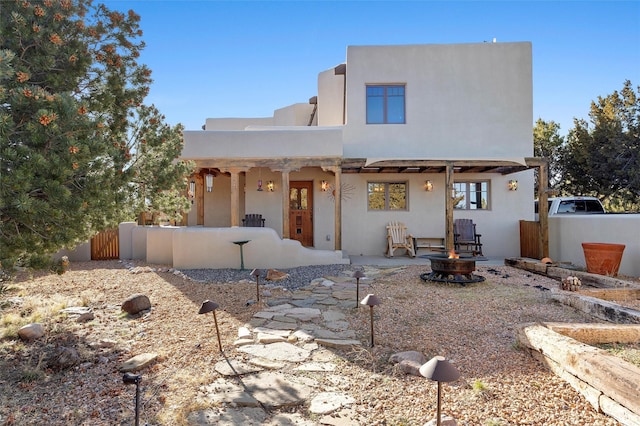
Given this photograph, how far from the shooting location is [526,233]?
11.0 meters

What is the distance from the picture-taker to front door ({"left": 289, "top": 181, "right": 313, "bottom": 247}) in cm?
1196

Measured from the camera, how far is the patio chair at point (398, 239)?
1108 cm

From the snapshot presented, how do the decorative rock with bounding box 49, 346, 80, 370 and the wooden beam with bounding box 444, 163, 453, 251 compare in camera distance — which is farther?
the wooden beam with bounding box 444, 163, 453, 251

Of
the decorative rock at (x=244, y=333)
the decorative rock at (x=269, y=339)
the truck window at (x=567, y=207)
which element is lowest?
the decorative rock at (x=269, y=339)

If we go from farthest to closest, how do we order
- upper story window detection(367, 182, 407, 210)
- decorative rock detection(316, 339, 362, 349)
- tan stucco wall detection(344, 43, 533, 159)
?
upper story window detection(367, 182, 407, 210) → tan stucco wall detection(344, 43, 533, 159) → decorative rock detection(316, 339, 362, 349)

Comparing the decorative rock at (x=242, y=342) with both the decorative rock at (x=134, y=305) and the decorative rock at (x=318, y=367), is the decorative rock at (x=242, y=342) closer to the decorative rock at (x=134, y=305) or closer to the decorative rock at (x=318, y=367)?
the decorative rock at (x=318, y=367)

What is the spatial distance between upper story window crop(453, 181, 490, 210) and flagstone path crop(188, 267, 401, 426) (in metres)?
7.28

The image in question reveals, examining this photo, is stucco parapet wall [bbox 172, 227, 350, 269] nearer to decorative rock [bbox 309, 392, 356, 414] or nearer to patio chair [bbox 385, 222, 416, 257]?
patio chair [bbox 385, 222, 416, 257]

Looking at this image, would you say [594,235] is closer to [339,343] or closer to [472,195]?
[472,195]

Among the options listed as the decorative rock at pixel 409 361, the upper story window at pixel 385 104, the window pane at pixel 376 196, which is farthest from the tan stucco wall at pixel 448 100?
the decorative rock at pixel 409 361

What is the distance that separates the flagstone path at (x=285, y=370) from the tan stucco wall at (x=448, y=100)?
23.0 feet

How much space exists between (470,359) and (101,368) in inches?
147

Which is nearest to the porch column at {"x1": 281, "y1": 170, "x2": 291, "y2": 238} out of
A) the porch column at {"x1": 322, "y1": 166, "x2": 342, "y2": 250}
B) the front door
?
the porch column at {"x1": 322, "y1": 166, "x2": 342, "y2": 250}

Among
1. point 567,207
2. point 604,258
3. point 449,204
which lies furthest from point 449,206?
point 567,207
